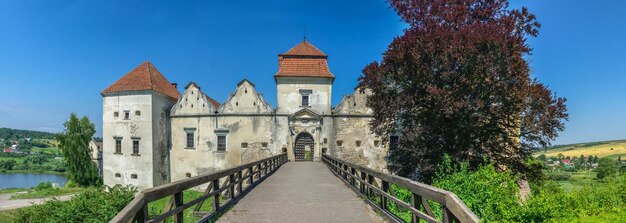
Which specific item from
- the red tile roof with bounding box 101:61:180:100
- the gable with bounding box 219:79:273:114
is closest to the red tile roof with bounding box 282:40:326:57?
the gable with bounding box 219:79:273:114

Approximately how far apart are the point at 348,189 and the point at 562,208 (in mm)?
5342

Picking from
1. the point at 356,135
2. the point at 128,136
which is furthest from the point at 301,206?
the point at 128,136

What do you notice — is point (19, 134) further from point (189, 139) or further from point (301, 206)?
point (301, 206)

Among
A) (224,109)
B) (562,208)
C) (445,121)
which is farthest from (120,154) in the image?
(562,208)

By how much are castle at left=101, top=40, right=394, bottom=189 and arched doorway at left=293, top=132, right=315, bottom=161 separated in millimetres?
74

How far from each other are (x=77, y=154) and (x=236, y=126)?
23509mm

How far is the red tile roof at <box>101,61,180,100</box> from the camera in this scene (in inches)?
1221

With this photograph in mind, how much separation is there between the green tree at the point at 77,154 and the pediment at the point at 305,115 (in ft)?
83.9

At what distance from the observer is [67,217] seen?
1358 centimetres

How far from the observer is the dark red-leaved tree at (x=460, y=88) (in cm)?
1620

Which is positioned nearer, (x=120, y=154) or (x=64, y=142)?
(x=120, y=154)

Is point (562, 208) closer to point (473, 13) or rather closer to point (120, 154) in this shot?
point (473, 13)

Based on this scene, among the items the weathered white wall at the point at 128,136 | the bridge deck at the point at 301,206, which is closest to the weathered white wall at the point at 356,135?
the weathered white wall at the point at 128,136

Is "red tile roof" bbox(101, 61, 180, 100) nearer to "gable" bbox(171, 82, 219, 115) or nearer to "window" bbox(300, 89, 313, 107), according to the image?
"gable" bbox(171, 82, 219, 115)
